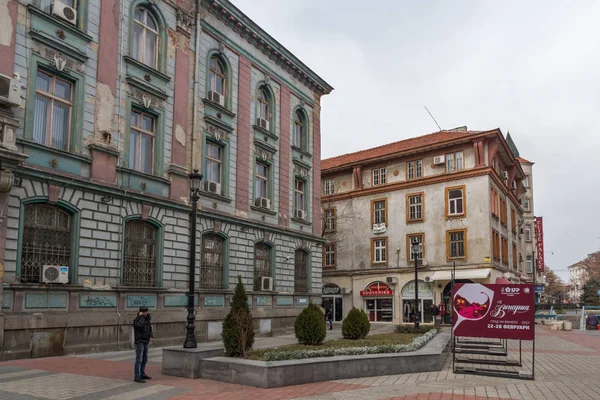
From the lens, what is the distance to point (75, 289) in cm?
1627

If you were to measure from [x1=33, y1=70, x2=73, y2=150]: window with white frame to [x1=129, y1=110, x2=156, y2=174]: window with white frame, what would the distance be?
2574 millimetres

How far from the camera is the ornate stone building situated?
15.3 meters

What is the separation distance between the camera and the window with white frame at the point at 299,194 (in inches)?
1162

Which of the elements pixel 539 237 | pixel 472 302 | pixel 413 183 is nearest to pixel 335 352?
pixel 472 302

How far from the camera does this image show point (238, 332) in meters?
12.3

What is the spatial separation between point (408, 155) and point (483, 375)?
30.4 meters

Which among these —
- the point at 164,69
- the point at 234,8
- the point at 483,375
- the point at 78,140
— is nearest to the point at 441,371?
the point at 483,375

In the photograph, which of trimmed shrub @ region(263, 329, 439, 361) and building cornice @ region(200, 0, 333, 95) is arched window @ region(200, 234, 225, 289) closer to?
building cornice @ region(200, 0, 333, 95)

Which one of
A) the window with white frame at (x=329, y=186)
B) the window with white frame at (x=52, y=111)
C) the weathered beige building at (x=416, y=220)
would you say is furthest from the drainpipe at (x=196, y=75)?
the window with white frame at (x=329, y=186)

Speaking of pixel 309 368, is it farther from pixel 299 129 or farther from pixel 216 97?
pixel 299 129

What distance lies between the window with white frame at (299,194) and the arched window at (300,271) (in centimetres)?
241

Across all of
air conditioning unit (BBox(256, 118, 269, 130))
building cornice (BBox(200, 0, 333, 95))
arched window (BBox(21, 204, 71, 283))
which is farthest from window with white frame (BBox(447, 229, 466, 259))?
arched window (BBox(21, 204, 71, 283))

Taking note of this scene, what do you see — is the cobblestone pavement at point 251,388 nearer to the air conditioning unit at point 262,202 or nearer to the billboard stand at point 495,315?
the billboard stand at point 495,315

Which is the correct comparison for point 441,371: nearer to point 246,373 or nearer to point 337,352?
point 337,352
